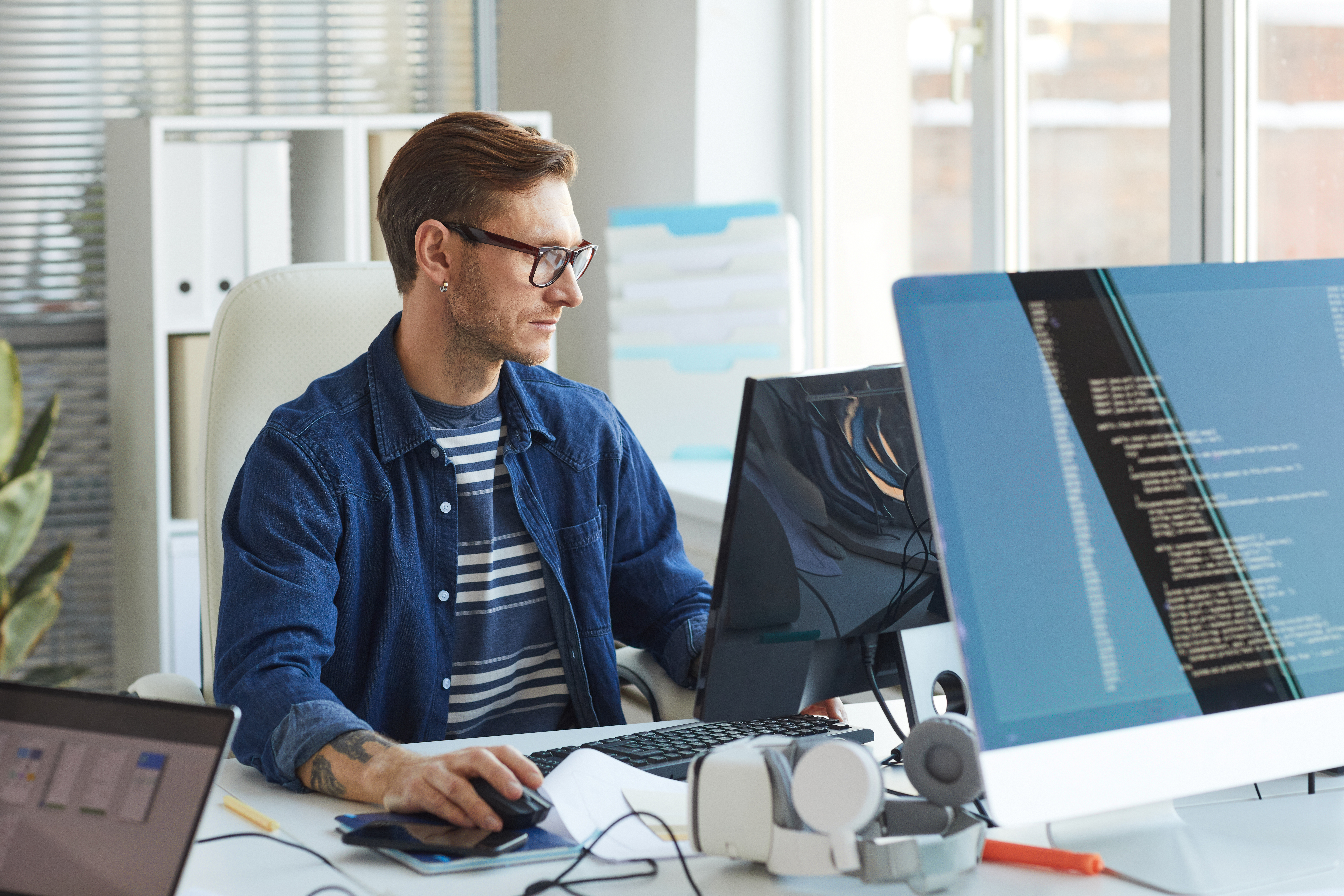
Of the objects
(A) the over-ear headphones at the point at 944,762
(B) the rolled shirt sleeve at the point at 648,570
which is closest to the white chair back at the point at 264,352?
(B) the rolled shirt sleeve at the point at 648,570

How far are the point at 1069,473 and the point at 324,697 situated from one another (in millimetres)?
682

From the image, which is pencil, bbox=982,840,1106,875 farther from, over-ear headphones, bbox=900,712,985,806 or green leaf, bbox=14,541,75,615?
green leaf, bbox=14,541,75,615

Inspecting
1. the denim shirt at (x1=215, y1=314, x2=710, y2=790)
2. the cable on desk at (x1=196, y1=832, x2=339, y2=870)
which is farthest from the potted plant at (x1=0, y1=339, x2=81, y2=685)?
the cable on desk at (x1=196, y1=832, x2=339, y2=870)

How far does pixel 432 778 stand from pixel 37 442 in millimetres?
2269

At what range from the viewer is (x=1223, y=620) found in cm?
87

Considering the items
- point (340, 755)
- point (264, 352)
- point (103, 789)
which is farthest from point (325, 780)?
point (264, 352)

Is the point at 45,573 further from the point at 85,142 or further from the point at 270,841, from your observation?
the point at 270,841

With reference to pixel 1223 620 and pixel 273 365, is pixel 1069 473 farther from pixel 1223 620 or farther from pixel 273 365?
pixel 273 365

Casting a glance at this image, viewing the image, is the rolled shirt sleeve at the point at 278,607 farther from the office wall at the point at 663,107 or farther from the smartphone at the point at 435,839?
the office wall at the point at 663,107

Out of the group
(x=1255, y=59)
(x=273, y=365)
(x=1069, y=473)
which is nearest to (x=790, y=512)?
(x=1069, y=473)

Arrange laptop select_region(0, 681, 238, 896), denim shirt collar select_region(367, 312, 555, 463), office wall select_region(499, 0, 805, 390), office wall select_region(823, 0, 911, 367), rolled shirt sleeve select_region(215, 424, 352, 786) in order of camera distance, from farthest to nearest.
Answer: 1. office wall select_region(499, 0, 805, 390)
2. office wall select_region(823, 0, 911, 367)
3. denim shirt collar select_region(367, 312, 555, 463)
4. rolled shirt sleeve select_region(215, 424, 352, 786)
5. laptop select_region(0, 681, 238, 896)

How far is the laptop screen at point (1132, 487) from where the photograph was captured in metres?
0.80

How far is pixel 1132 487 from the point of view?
2.79 ft

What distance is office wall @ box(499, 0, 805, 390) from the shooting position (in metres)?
2.90
